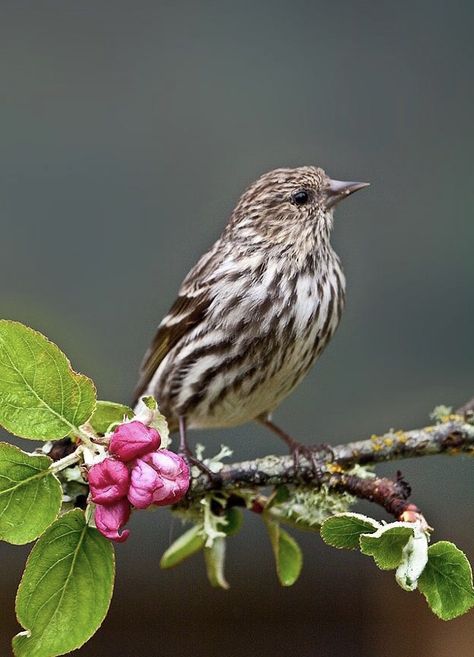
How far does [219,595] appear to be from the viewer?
4082 millimetres

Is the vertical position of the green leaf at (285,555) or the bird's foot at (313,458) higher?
the bird's foot at (313,458)

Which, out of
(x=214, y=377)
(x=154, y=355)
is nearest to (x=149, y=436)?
(x=214, y=377)

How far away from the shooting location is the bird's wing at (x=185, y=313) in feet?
6.63

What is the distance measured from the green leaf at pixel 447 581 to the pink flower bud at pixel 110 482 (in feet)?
0.90

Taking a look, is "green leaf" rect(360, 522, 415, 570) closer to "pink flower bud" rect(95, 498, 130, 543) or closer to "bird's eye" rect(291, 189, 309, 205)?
"pink flower bud" rect(95, 498, 130, 543)

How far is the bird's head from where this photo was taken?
1.96 m

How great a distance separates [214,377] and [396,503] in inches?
33.3

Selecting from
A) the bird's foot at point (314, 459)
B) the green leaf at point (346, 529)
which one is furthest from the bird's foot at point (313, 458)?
the green leaf at point (346, 529)

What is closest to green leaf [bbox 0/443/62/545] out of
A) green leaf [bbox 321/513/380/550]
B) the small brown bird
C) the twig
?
green leaf [bbox 321/513/380/550]

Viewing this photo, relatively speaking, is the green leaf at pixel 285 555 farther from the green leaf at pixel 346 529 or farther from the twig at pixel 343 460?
the green leaf at pixel 346 529

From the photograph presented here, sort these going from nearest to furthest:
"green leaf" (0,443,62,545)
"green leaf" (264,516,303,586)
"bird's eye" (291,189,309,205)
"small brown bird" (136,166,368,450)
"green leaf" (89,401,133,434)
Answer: "green leaf" (0,443,62,545) < "green leaf" (89,401,133,434) < "green leaf" (264,516,303,586) < "small brown bird" (136,166,368,450) < "bird's eye" (291,189,309,205)

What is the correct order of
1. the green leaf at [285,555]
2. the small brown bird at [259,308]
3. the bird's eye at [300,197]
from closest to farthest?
1. the green leaf at [285,555]
2. the small brown bird at [259,308]
3. the bird's eye at [300,197]

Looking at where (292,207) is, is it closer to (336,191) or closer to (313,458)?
(336,191)

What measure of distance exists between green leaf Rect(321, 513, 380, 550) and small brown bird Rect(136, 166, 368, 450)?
2.70ft
